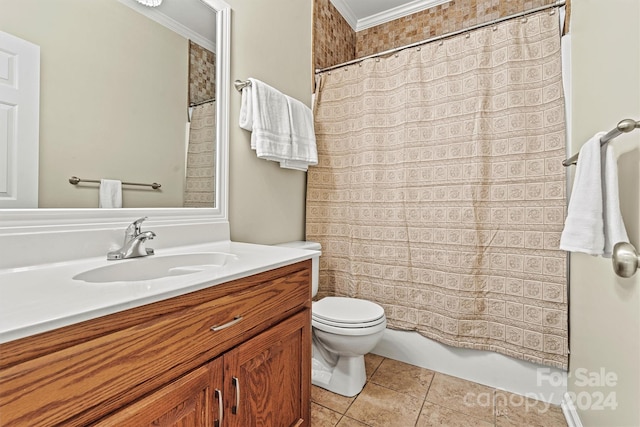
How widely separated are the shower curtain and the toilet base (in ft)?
3.51

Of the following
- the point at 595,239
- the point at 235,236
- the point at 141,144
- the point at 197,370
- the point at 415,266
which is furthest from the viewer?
the point at 415,266

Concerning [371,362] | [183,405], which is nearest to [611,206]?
[183,405]

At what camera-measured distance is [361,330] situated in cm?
144

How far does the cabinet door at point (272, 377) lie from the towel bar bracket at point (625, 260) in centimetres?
90

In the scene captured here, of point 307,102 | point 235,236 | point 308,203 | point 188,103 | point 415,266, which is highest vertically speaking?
point 307,102

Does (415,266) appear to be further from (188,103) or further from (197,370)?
(188,103)

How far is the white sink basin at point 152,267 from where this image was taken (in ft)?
2.90

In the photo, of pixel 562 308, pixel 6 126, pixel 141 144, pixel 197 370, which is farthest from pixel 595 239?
pixel 6 126

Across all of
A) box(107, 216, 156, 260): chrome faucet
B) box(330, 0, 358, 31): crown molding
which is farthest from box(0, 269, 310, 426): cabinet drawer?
box(330, 0, 358, 31): crown molding

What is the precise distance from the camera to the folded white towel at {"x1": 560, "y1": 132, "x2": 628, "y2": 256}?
2.63 feet

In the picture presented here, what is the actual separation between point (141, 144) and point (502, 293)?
182cm

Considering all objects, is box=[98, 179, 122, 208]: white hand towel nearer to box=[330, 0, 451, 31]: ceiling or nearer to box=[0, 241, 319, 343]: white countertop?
box=[0, 241, 319, 343]: white countertop

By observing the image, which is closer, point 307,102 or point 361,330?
point 361,330

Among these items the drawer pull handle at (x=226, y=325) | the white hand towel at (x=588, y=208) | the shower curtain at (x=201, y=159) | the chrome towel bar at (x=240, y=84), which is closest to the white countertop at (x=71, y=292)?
the drawer pull handle at (x=226, y=325)
